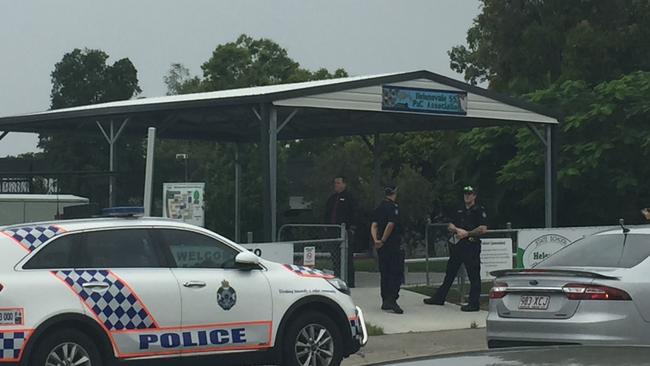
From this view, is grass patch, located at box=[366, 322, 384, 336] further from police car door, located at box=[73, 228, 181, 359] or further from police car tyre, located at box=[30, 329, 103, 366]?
police car tyre, located at box=[30, 329, 103, 366]

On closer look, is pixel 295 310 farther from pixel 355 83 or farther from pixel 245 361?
pixel 355 83

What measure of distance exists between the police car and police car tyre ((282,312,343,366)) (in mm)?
10

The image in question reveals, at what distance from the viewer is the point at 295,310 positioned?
Answer: 1049 cm

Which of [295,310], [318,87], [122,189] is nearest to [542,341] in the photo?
[295,310]

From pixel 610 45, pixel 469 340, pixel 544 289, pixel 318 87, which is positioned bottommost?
pixel 469 340

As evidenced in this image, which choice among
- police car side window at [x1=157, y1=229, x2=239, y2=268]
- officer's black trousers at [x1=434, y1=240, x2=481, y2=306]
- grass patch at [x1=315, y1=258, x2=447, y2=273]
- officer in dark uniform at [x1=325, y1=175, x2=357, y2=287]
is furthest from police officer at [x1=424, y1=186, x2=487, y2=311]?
police car side window at [x1=157, y1=229, x2=239, y2=268]

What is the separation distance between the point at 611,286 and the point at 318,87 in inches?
355

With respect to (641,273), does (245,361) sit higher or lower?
lower

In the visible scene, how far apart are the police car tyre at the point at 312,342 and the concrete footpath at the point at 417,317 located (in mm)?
4054

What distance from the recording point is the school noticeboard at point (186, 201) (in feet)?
51.0

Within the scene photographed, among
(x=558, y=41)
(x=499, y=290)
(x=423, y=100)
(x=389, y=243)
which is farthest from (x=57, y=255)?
(x=558, y=41)

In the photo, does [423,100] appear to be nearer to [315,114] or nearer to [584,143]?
[315,114]

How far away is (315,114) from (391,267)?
345 inches

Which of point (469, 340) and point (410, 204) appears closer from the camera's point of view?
point (469, 340)
